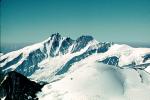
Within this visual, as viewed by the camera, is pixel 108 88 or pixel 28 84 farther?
pixel 108 88

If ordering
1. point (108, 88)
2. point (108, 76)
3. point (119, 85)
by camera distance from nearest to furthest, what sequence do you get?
point (108, 88) → point (119, 85) → point (108, 76)

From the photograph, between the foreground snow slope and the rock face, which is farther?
the foreground snow slope

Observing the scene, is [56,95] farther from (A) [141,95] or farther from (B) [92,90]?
(A) [141,95]

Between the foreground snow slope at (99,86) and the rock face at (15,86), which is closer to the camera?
the rock face at (15,86)

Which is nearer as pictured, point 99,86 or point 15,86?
point 15,86

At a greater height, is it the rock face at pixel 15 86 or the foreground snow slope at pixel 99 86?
the rock face at pixel 15 86

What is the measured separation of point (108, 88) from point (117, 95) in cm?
348

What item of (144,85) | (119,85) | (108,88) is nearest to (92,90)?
(108,88)

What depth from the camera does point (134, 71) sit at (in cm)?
8019

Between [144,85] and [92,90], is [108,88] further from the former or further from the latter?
[144,85]

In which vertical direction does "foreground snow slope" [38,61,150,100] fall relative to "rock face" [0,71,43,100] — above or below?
below

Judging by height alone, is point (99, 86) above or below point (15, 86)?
below

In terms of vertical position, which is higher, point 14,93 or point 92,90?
point 14,93

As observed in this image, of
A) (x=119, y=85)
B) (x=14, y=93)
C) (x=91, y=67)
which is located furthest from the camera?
(x=91, y=67)
